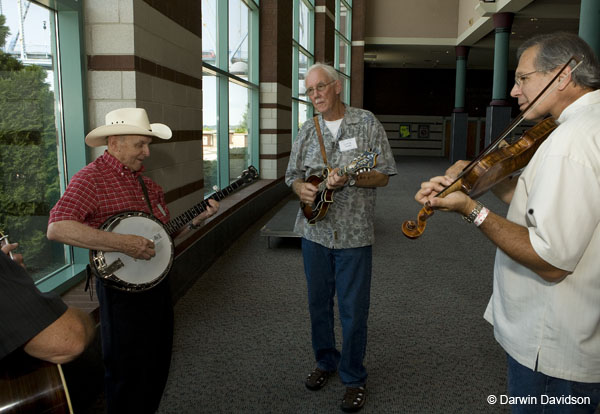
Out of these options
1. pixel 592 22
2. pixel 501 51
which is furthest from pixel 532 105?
pixel 501 51

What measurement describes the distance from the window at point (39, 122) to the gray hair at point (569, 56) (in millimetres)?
2798

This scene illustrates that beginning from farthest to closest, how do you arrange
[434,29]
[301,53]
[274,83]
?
[434,29], [301,53], [274,83]

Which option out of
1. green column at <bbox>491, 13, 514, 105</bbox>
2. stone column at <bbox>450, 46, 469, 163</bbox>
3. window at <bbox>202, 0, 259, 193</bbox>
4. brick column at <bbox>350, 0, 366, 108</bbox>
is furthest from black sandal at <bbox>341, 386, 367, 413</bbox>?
stone column at <bbox>450, 46, 469, 163</bbox>

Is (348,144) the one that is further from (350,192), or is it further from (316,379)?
(316,379)

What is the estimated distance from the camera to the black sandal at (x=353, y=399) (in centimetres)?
271

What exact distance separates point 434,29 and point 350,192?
740 inches

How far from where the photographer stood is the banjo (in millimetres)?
2264

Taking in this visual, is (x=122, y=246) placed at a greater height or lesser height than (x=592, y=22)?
lesser

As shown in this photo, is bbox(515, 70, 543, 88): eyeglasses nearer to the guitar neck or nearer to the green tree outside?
the guitar neck

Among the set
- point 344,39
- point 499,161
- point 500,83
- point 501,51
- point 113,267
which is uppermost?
point 344,39

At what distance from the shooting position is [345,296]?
2.75 m

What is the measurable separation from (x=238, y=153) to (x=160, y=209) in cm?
607

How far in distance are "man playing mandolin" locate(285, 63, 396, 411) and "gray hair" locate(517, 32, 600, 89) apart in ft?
4.00

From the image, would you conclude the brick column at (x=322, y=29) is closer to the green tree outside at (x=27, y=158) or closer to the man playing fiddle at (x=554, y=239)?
the green tree outside at (x=27, y=158)
